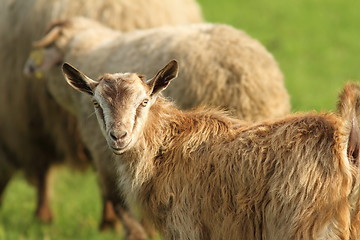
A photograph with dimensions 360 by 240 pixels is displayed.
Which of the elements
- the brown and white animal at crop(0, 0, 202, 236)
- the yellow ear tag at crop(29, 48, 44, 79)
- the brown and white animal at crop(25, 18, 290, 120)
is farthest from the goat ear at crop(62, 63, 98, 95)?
the brown and white animal at crop(0, 0, 202, 236)

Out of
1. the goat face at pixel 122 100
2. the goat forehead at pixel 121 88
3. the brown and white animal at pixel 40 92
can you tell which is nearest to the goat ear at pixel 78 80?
the goat face at pixel 122 100

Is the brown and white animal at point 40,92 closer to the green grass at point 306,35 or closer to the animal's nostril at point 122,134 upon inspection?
the animal's nostril at point 122,134

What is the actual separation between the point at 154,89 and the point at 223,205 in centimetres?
97

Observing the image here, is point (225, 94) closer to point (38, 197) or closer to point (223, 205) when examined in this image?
point (223, 205)

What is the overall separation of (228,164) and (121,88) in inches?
34.9

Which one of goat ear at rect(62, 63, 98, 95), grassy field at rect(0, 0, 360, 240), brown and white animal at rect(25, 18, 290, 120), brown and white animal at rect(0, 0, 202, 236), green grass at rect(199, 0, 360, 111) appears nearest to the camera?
goat ear at rect(62, 63, 98, 95)

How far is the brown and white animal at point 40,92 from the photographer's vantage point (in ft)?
31.1

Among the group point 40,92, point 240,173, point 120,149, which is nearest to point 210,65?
point 240,173

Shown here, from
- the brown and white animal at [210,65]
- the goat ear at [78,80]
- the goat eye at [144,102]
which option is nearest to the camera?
the goat eye at [144,102]

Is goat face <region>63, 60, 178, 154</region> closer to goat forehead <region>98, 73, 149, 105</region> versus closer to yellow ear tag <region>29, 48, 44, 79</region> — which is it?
goat forehead <region>98, 73, 149, 105</region>

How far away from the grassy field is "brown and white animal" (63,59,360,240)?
3336 mm

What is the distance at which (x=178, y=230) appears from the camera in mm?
5883

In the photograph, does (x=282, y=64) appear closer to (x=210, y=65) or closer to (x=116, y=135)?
(x=210, y=65)

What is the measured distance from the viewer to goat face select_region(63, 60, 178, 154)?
18.5ft
